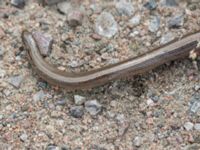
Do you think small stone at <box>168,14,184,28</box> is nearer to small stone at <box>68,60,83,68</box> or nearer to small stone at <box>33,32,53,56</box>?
small stone at <box>68,60,83,68</box>

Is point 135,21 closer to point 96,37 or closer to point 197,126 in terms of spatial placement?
point 96,37

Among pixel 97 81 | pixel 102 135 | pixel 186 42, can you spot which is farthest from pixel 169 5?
pixel 102 135

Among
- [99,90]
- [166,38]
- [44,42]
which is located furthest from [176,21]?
[44,42]

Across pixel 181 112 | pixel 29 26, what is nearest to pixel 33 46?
pixel 29 26

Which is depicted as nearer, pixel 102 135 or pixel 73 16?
pixel 102 135

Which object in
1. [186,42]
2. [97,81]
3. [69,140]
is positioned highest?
[186,42]

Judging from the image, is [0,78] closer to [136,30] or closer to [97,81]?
[97,81]

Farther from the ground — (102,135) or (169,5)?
(169,5)
